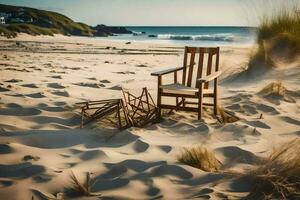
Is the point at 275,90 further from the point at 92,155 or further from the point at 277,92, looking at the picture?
the point at 92,155

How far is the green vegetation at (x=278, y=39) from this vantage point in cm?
721

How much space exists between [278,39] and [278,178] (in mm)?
5294

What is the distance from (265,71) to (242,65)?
2.62 ft

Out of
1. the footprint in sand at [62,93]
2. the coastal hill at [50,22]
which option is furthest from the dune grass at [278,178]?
the coastal hill at [50,22]

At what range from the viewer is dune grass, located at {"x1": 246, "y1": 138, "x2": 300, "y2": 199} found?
96.5 inches

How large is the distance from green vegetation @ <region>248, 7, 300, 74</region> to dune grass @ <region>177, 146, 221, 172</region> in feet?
15.3

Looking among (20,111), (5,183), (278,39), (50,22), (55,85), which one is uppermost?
(50,22)

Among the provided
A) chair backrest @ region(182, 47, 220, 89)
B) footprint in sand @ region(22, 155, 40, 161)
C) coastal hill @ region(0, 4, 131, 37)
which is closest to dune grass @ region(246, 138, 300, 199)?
footprint in sand @ region(22, 155, 40, 161)

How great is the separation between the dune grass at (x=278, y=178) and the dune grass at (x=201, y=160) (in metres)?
0.37

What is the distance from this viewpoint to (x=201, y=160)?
9.97 feet

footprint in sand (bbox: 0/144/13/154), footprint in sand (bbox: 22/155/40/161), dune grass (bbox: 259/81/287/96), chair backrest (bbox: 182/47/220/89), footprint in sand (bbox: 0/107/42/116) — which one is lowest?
footprint in sand (bbox: 22/155/40/161)

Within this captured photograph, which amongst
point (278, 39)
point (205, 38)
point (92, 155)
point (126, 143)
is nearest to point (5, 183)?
point (92, 155)

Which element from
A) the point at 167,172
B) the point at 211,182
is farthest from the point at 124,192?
the point at 211,182

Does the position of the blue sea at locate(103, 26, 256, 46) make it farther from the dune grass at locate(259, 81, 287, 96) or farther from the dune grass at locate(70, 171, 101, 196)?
the dune grass at locate(70, 171, 101, 196)
